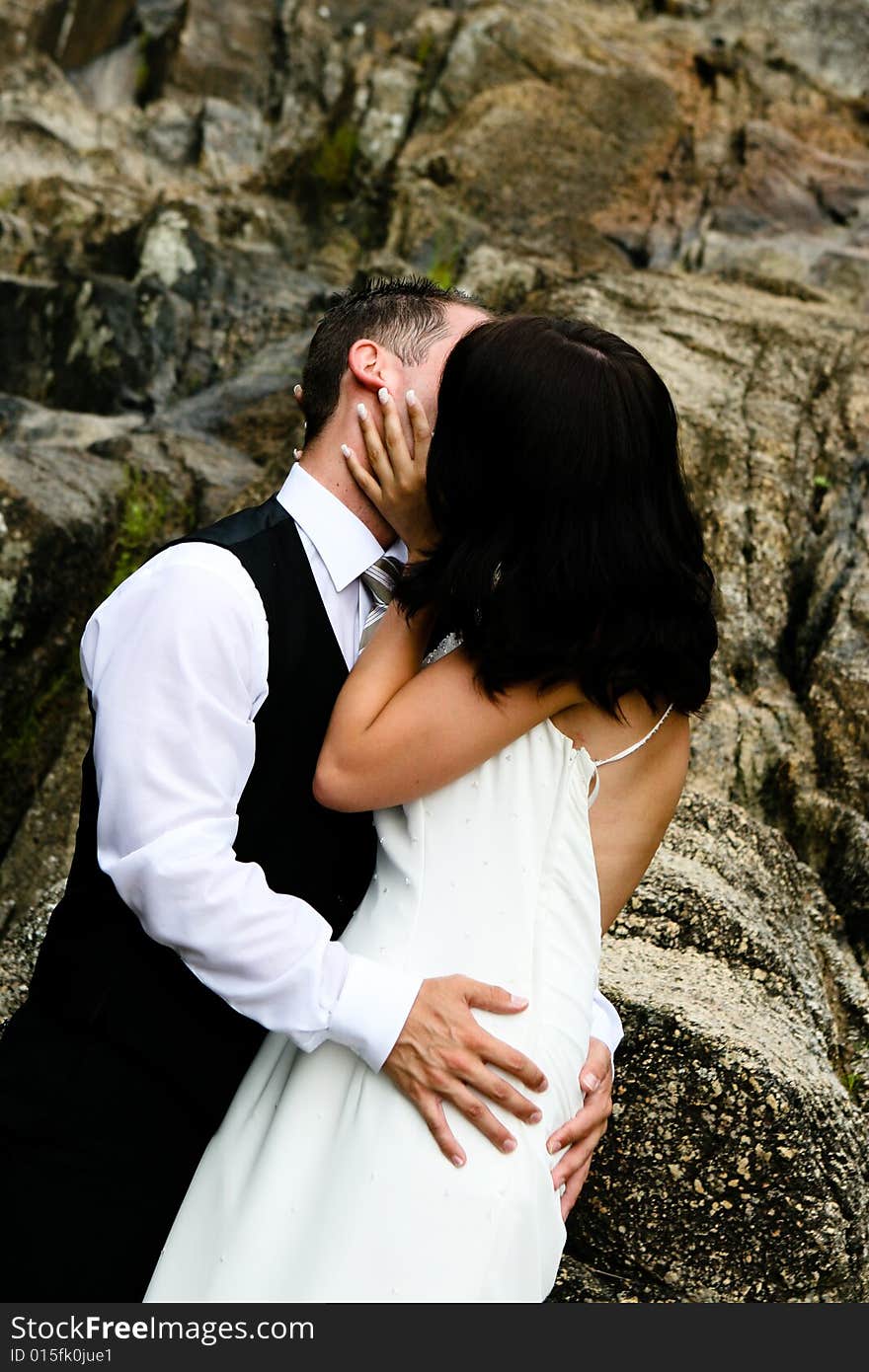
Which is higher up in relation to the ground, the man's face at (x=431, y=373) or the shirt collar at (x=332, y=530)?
the man's face at (x=431, y=373)

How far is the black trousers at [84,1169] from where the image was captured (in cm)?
218

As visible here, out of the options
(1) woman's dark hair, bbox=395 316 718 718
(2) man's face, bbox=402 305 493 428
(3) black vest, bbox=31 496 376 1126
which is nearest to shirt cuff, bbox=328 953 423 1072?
(3) black vest, bbox=31 496 376 1126

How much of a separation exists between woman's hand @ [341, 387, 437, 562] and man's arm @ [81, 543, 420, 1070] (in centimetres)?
46

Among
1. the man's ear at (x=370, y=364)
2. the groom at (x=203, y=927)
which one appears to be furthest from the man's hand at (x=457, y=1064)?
the man's ear at (x=370, y=364)

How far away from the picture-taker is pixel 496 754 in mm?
2299

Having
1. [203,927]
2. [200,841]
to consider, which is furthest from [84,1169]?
[200,841]

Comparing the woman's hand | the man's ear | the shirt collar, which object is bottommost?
the shirt collar

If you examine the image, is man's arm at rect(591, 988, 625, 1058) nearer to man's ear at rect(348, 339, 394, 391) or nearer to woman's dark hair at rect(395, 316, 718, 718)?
woman's dark hair at rect(395, 316, 718, 718)

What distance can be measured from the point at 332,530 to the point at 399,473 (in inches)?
6.5

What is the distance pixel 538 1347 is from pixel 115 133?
1595 cm

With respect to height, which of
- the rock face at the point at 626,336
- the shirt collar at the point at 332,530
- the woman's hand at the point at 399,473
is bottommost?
the rock face at the point at 626,336

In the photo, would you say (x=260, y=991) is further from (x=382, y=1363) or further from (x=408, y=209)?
(x=408, y=209)

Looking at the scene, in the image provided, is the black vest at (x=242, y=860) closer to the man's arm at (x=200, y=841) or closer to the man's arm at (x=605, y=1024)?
the man's arm at (x=200, y=841)

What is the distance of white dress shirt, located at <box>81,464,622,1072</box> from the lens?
2.06 metres
